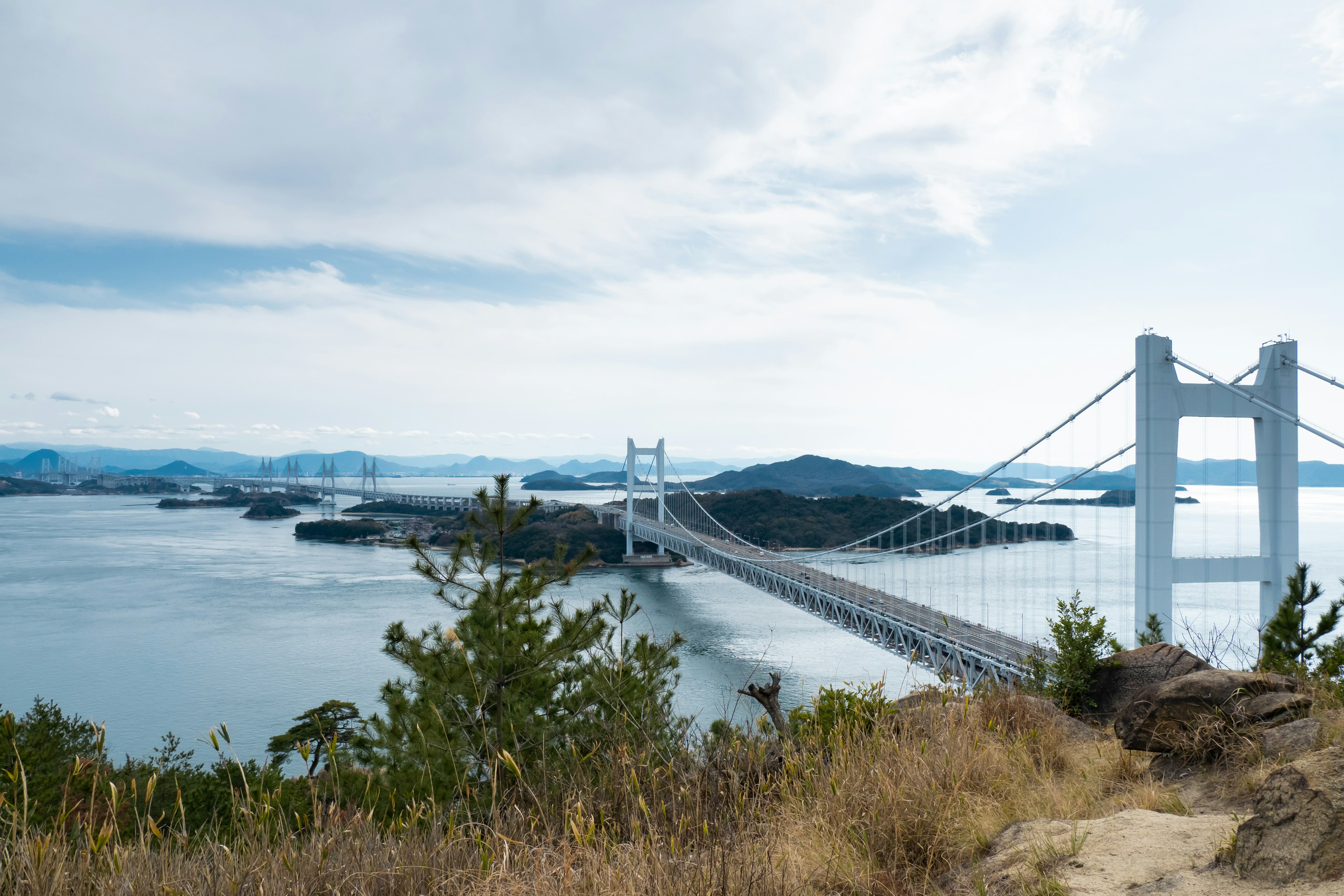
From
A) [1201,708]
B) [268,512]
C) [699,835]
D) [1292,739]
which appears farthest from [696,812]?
[268,512]

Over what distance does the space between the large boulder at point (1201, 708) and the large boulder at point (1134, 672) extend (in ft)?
2.90

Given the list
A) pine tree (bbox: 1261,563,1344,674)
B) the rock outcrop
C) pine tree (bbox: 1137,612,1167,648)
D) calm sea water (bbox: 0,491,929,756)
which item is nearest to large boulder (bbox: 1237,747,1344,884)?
the rock outcrop

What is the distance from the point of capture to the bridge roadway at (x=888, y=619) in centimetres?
1566

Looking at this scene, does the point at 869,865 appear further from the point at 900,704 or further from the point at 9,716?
the point at 9,716

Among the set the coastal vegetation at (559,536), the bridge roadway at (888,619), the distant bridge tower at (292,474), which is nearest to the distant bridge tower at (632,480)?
the coastal vegetation at (559,536)

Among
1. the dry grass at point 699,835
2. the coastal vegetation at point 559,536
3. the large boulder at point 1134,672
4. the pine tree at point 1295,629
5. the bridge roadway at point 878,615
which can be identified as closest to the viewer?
the dry grass at point 699,835

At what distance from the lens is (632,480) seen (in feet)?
188

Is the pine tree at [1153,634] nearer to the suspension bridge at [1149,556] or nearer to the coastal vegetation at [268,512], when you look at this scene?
the suspension bridge at [1149,556]

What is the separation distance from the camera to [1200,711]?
326cm

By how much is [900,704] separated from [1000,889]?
5.90ft

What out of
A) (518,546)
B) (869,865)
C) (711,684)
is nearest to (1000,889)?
(869,865)

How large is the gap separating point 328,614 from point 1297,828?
3482 centimetres

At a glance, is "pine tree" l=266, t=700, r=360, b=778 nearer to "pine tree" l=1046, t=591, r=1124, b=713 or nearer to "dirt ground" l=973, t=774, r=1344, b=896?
"pine tree" l=1046, t=591, r=1124, b=713

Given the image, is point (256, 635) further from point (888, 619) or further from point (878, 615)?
point (888, 619)
